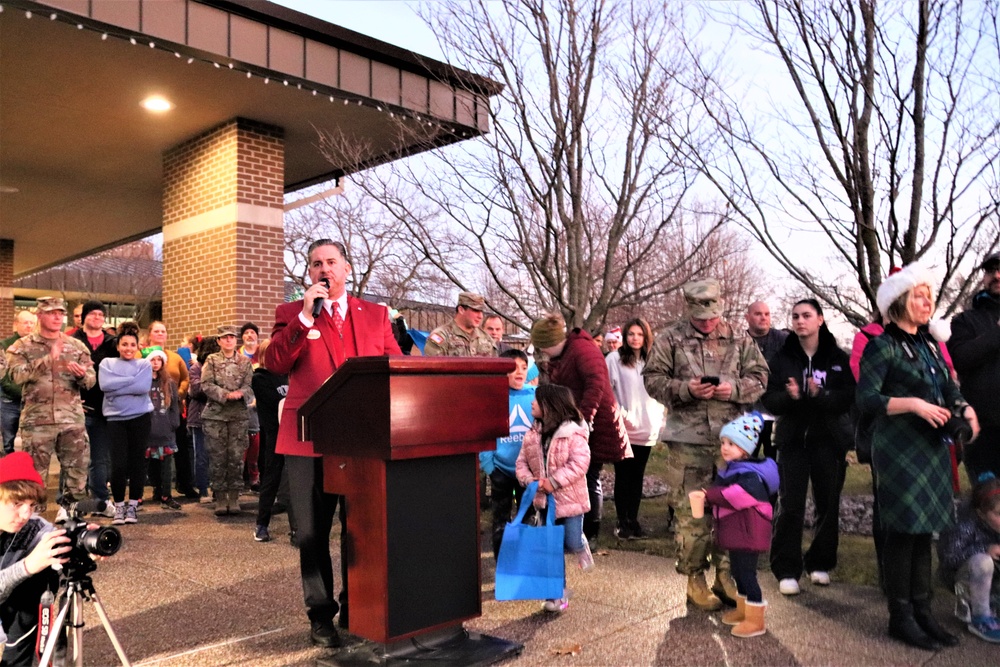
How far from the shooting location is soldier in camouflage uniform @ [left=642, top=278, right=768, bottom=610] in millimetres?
5199

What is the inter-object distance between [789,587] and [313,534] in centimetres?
291

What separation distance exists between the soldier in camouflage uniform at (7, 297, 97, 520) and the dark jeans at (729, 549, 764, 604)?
555 centimetres

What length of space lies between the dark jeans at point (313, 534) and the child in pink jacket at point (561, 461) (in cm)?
131

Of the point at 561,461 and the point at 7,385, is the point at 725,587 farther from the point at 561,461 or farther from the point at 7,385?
the point at 7,385

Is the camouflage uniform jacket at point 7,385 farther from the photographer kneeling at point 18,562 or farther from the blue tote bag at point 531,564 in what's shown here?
the blue tote bag at point 531,564

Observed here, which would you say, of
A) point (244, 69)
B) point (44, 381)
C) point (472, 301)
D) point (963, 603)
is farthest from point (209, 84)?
point (963, 603)

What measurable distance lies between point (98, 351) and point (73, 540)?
5.70 meters

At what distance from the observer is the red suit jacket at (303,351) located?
4.09 m

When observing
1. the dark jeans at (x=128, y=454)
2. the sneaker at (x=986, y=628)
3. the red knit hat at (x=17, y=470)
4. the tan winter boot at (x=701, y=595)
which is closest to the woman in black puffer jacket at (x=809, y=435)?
the tan winter boot at (x=701, y=595)

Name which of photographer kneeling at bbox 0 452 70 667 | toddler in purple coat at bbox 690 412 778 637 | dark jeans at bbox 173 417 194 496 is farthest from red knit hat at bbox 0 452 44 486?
dark jeans at bbox 173 417 194 496

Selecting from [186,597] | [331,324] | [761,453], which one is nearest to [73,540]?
[331,324]

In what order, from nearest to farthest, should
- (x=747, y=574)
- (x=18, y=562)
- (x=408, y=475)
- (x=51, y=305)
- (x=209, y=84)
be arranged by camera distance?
(x=18, y=562) < (x=408, y=475) < (x=747, y=574) < (x=51, y=305) < (x=209, y=84)

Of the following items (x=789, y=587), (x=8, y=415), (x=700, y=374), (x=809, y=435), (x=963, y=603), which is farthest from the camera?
(x=8, y=415)

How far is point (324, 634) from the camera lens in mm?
4199
